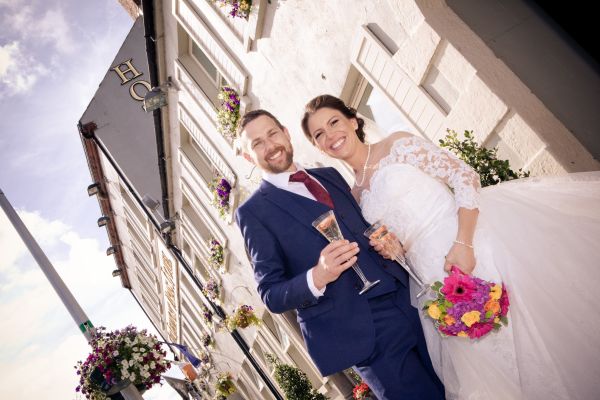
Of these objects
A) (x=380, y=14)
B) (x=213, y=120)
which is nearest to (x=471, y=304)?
(x=380, y=14)

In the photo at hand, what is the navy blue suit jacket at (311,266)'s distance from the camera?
2438 millimetres

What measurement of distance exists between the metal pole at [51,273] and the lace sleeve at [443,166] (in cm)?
850

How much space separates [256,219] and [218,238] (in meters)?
11.6

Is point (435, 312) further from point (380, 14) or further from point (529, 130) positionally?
point (380, 14)

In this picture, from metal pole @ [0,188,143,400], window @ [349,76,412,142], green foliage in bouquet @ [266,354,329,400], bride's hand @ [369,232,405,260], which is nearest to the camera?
bride's hand @ [369,232,405,260]

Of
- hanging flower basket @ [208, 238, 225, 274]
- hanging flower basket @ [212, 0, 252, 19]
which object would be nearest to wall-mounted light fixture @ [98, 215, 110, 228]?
hanging flower basket @ [208, 238, 225, 274]

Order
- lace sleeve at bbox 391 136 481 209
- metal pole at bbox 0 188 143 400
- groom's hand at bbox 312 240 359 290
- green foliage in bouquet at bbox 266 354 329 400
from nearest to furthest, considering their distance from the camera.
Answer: groom's hand at bbox 312 240 359 290
lace sleeve at bbox 391 136 481 209
metal pole at bbox 0 188 143 400
green foliage in bouquet at bbox 266 354 329 400

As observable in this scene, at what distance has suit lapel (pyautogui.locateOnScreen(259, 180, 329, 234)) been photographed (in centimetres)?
275

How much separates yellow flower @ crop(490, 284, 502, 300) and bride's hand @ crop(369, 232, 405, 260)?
60 centimetres

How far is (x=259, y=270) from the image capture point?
270 cm

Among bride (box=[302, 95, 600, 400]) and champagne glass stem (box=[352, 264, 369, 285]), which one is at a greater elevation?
champagne glass stem (box=[352, 264, 369, 285])

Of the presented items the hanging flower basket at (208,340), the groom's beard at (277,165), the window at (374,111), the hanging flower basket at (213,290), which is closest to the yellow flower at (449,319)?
the groom's beard at (277,165)

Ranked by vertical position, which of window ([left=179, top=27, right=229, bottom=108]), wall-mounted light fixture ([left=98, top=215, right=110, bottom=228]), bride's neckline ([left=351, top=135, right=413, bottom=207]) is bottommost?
bride's neckline ([left=351, top=135, right=413, bottom=207])

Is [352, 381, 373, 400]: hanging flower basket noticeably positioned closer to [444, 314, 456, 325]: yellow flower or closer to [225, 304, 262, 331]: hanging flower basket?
[225, 304, 262, 331]: hanging flower basket
